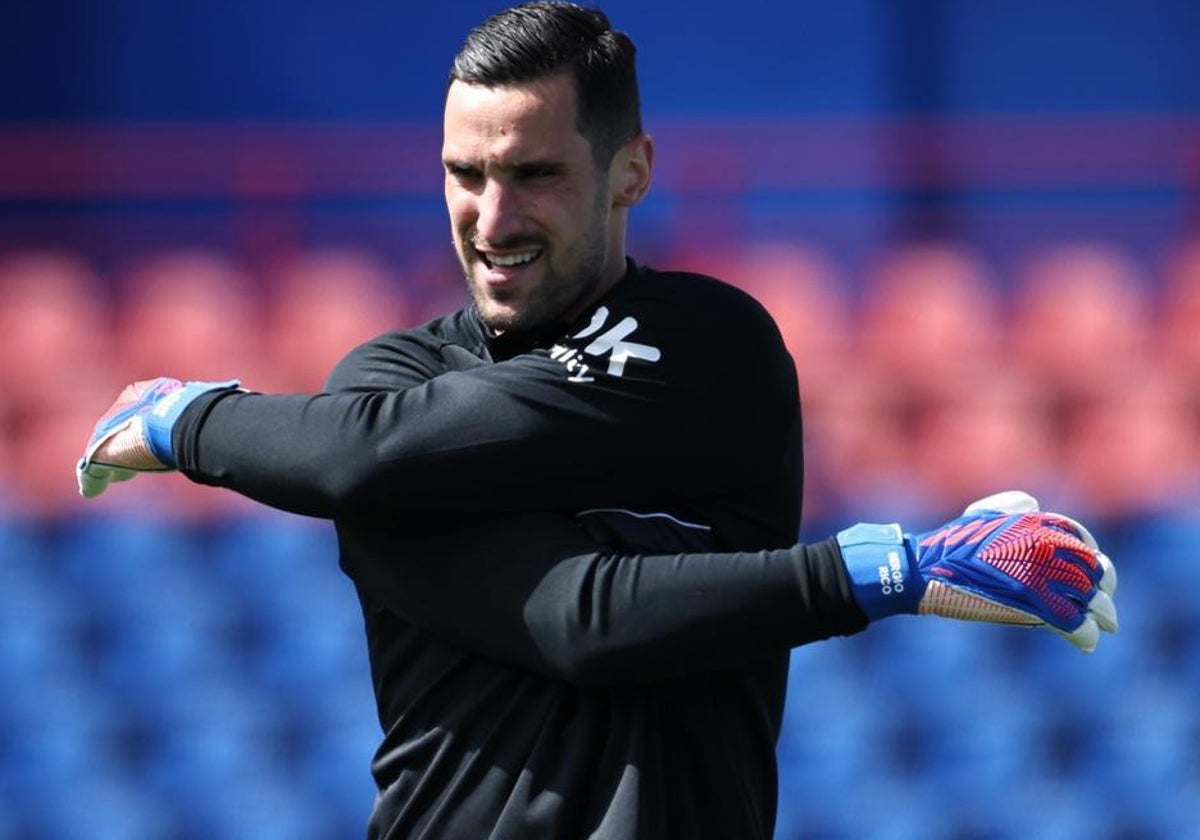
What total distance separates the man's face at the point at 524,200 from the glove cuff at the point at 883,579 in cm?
41

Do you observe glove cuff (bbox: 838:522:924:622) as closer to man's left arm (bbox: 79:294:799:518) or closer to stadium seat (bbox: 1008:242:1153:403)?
man's left arm (bbox: 79:294:799:518)

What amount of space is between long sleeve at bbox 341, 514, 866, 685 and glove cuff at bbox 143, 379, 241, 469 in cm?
24

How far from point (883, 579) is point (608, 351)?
0.34 metres

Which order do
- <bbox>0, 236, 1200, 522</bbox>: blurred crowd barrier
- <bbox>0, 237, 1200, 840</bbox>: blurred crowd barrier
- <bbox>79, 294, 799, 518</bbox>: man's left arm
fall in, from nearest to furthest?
<bbox>79, 294, 799, 518</bbox>: man's left arm < <bbox>0, 237, 1200, 840</bbox>: blurred crowd barrier < <bbox>0, 236, 1200, 522</bbox>: blurred crowd barrier

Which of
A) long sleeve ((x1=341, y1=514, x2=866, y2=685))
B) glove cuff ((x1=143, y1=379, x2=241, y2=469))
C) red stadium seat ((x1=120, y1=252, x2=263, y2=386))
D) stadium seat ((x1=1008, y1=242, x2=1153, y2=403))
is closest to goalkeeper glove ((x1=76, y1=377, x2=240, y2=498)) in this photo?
glove cuff ((x1=143, y1=379, x2=241, y2=469))

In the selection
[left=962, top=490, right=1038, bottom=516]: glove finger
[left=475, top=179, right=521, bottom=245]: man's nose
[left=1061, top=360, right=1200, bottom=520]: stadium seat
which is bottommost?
[left=1061, top=360, right=1200, bottom=520]: stadium seat

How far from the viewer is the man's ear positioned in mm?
1908

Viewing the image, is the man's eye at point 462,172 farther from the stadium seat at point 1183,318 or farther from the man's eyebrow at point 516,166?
A: the stadium seat at point 1183,318

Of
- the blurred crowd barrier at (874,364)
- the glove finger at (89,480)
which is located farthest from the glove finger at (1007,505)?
the blurred crowd barrier at (874,364)

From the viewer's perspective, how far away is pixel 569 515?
1774 mm

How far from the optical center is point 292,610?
13.8 feet

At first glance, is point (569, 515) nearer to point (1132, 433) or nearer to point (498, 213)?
point (498, 213)

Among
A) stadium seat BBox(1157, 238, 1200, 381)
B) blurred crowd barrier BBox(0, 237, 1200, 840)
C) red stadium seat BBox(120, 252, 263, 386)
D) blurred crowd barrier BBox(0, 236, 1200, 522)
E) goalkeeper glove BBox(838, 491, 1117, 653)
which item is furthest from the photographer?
stadium seat BBox(1157, 238, 1200, 381)

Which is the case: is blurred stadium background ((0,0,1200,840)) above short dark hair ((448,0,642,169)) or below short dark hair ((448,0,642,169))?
below
